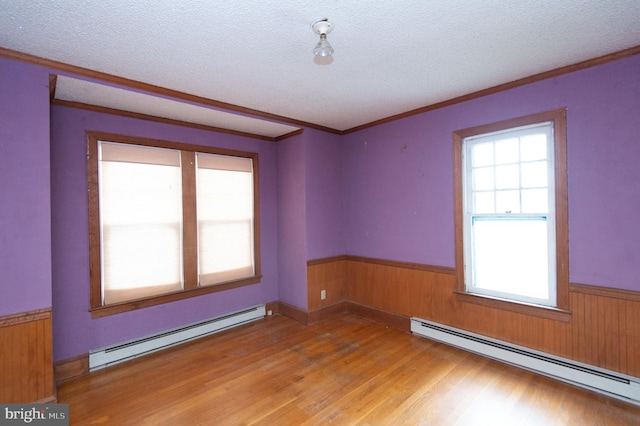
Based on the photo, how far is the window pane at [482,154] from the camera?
3.08 metres

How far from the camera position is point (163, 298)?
3342 millimetres

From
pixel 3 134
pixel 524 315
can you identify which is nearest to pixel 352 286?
pixel 524 315

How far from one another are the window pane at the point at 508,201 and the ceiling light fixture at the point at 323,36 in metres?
2.23

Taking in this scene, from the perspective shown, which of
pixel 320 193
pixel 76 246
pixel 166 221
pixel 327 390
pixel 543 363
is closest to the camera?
pixel 327 390

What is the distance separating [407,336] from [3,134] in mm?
4051

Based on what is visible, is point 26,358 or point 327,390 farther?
point 327,390

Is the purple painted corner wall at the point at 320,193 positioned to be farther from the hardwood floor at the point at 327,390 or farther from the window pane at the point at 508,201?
Result: the hardwood floor at the point at 327,390

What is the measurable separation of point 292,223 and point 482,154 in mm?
2462

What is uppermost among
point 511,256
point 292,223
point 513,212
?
point 513,212

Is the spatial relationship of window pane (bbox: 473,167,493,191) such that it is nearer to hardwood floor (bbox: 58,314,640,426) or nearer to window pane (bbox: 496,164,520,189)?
window pane (bbox: 496,164,520,189)

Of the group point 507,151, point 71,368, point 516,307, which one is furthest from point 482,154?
point 71,368

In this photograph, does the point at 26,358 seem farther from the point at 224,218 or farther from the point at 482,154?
the point at 482,154

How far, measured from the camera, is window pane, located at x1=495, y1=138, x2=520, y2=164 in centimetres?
291

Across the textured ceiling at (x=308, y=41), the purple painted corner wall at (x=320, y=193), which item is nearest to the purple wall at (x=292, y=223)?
the purple painted corner wall at (x=320, y=193)
